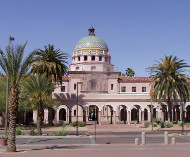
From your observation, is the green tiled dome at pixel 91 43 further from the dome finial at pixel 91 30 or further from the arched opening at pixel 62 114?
the arched opening at pixel 62 114

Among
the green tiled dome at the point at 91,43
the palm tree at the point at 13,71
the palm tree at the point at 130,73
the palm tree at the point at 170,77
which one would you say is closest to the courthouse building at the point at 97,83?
the green tiled dome at the point at 91,43

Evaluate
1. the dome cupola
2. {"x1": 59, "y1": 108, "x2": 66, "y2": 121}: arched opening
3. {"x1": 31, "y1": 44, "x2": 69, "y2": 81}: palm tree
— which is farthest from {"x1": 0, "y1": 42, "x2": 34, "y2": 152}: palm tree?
{"x1": 59, "y1": 108, "x2": 66, "y2": 121}: arched opening

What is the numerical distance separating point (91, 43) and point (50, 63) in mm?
26834

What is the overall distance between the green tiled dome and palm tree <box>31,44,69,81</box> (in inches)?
919

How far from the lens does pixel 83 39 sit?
229 ft

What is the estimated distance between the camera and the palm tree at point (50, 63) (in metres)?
42.3

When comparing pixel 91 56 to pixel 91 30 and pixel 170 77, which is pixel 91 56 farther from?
pixel 170 77

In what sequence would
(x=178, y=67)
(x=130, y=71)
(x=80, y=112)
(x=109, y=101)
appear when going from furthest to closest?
(x=130, y=71) < (x=80, y=112) < (x=109, y=101) < (x=178, y=67)

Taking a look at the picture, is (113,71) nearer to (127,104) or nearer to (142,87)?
(142,87)

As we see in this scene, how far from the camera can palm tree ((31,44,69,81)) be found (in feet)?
139

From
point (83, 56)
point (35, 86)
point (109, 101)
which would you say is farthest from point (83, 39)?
point (35, 86)

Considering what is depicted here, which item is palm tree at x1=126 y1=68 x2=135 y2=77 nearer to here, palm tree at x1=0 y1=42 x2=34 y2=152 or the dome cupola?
the dome cupola

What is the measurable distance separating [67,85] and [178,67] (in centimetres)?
2945

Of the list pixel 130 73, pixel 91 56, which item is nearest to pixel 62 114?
pixel 91 56
